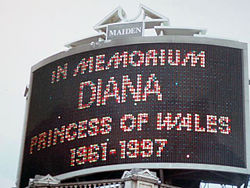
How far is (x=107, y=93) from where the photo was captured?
124ft

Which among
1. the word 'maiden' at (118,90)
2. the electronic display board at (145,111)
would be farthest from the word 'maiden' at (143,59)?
the word 'maiden' at (118,90)

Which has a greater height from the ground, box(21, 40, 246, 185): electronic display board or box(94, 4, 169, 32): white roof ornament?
box(94, 4, 169, 32): white roof ornament

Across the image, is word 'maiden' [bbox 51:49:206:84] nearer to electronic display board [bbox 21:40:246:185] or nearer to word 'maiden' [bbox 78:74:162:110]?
electronic display board [bbox 21:40:246:185]

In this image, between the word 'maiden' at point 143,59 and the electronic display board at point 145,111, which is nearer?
the electronic display board at point 145,111

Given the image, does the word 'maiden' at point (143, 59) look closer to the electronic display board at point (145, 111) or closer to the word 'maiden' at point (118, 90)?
the electronic display board at point (145, 111)

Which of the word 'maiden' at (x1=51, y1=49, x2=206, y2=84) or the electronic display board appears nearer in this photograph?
the electronic display board

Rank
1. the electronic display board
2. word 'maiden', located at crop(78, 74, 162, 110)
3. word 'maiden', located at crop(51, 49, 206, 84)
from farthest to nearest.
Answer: word 'maiden', located at crop(51, 49, 206, 84)
word 'maiden', located at crop(78, 74, 162, 110)
the electronic display board

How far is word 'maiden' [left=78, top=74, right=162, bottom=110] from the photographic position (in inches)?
1458

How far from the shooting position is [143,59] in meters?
37.9

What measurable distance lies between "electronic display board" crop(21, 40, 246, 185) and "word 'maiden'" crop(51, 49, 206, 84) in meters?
0.05

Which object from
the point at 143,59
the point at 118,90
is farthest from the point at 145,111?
the point at 143,59

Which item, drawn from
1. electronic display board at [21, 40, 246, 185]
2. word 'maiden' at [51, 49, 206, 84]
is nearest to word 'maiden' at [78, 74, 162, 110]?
electronic display board at [21, 40, 246, 185]

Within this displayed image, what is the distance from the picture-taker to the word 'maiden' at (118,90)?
37031mm

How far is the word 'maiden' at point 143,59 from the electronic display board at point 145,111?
0.17ft
